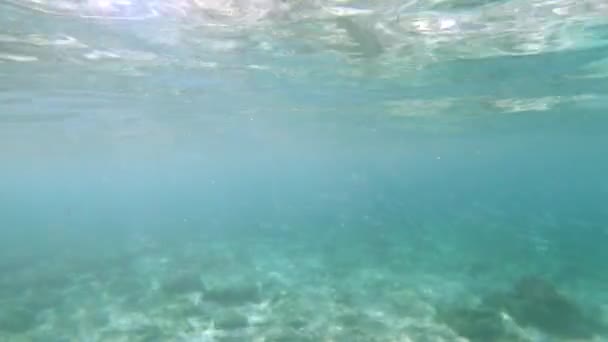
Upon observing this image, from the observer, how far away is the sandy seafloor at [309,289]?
1392 centimetres

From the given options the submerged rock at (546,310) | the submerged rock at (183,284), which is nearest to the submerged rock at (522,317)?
the submerged rock at (546,310)

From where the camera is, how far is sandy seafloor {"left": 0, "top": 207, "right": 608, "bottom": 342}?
13922 mm

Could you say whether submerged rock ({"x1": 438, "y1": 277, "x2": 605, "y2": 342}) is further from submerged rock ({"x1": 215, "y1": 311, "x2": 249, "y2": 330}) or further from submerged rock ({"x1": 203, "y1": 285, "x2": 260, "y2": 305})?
submerged rock ({"x1": 203, "y1": 285, "x2": 260, "y2": 305})

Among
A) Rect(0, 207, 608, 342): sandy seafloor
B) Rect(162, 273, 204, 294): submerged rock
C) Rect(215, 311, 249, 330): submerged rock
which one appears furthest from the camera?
Rect(162, 273, 204, 294): submerged rock

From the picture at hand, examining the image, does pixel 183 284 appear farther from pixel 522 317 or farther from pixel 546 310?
pixel 546 310

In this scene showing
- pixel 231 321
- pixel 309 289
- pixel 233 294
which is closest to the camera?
pixel 231 321

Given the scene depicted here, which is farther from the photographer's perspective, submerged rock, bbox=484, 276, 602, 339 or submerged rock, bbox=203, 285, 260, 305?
submerged rock, bbox=203, 285, 260, 305

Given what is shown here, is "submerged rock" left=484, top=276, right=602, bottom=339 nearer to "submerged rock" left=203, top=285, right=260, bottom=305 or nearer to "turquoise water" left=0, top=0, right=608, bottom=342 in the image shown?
"turquoise water" left=0, top=0, right=608, bottom=342

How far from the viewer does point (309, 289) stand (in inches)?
696

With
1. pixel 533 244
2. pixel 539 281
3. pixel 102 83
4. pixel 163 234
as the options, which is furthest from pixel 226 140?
pixel 539 281

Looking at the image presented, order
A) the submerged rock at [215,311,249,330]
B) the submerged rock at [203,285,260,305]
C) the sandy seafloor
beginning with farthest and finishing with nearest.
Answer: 1. the submerged rock at [203,285,260,305]
2. the submerged rock at [215,311,249,330]
3. the sandy seafloor

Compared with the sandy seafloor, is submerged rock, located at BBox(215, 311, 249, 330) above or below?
above

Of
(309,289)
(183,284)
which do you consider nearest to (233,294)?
(183,284)

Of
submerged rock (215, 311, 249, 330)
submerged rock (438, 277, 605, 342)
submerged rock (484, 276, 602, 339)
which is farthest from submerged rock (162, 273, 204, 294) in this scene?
submerged rock (484, 276, 602, 339)
